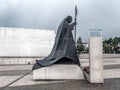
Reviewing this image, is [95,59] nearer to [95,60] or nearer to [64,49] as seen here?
[95,60]

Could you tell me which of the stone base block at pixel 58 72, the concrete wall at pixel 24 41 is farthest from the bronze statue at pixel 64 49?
the concrete wall at pixel 24 41

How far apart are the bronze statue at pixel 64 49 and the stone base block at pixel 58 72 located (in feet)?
0.65

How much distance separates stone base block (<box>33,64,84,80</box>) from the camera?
10.5m

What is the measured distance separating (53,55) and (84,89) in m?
3.26

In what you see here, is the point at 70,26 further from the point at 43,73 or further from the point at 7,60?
the point at 7,60

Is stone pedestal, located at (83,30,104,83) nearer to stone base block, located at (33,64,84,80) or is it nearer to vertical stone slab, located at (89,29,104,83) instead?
vertical stone slab, located at (89,29,104,83)

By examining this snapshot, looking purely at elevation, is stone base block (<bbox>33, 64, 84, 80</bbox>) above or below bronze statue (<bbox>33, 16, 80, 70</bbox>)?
below

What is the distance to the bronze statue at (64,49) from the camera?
10.8 m

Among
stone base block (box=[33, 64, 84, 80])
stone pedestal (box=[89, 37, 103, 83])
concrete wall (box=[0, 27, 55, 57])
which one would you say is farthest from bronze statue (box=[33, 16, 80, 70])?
concrete wall (box=[0, 27, 55, 57])

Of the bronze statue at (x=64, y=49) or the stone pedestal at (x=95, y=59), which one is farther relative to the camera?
the bronze statue at (x=64, y=49)

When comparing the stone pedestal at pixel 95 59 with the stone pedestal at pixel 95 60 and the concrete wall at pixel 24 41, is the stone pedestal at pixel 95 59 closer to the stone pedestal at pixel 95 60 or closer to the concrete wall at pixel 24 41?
the stone pedestal at pixel 95 60

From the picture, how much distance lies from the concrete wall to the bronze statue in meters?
10.4

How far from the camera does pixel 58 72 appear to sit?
1058 centimetres

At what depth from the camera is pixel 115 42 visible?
7725 centimetres
